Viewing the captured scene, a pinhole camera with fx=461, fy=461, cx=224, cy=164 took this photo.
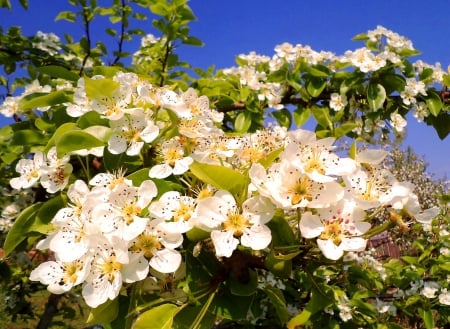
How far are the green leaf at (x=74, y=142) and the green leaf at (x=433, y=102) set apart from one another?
75.8 inches

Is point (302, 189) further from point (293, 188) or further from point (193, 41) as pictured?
point (193, 41)

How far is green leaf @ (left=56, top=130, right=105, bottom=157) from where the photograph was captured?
99 centimetres

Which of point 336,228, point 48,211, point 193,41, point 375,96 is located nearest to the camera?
point 336,228

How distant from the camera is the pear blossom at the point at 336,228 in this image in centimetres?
75

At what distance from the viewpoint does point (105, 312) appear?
2.68 feet

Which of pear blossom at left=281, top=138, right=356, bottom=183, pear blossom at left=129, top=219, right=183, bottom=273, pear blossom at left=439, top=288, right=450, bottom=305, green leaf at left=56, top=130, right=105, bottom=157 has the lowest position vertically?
pear blossom at left=439, top=288, right=450, bottom=305

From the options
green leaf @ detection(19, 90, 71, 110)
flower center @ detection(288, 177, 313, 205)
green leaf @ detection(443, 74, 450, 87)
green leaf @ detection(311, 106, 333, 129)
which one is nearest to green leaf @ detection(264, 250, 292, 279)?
flower center @ detection(288, 177, 313, 205)

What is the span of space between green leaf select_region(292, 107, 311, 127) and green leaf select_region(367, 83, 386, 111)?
33cm

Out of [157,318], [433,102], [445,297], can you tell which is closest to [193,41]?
[433,102]

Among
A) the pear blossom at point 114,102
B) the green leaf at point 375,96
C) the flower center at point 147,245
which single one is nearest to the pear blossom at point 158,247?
the flower center at point 147,245

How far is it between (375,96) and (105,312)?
189 cm

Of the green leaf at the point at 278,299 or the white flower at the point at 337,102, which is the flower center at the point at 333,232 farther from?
the white flower at the point at 337,102

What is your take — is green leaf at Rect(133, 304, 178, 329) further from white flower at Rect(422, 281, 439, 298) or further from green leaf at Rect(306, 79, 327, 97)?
white flower at Rect(422, 281, 439, 298)

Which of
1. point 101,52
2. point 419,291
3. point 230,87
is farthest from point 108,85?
point 419,291
